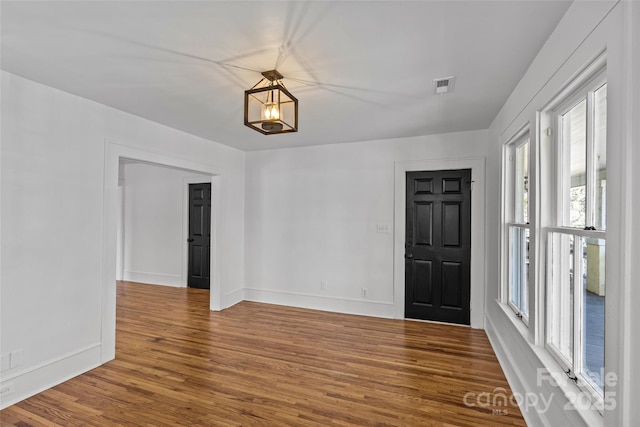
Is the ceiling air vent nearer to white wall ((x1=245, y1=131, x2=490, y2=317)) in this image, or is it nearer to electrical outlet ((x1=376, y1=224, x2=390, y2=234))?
white wall ((x1=245, y1=131, x2=490, y2=317))

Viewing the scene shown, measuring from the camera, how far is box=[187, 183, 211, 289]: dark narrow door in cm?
604

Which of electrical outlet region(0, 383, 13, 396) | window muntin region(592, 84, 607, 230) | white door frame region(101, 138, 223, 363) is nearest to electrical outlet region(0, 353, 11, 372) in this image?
electrical outlet region(0, 383, 13, 396)

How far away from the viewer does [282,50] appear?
2.00m

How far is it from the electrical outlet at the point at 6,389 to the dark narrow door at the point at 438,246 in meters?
3.95

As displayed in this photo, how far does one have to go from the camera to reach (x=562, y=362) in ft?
5.81

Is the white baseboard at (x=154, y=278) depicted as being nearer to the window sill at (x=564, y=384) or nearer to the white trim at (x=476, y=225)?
the white trim at (x=476, y=225)

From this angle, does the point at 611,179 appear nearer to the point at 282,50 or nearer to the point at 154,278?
the point at 282,50

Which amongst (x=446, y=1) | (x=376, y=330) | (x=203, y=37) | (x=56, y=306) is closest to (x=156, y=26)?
(x=203, y=37)

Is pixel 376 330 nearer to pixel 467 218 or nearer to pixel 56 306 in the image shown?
pixel 467 218

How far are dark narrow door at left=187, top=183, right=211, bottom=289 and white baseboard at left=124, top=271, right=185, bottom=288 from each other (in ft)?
0.87

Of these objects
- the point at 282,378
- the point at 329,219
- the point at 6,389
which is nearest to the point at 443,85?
the point at 329,219

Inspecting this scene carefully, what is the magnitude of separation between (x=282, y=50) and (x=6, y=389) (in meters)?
3.09

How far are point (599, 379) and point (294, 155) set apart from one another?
4130 millimetres

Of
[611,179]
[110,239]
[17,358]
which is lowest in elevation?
[17,358]
